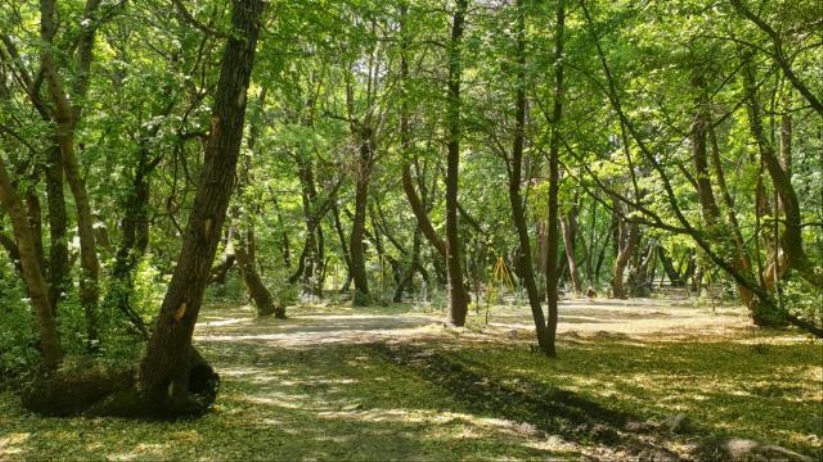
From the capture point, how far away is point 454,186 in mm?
13133

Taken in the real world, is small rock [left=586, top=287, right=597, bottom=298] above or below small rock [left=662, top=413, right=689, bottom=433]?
above

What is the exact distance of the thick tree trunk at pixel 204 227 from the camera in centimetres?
630

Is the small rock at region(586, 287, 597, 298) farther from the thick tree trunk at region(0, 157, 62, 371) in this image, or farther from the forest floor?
the thick tree trunk at region(0, 157, 62, 371)

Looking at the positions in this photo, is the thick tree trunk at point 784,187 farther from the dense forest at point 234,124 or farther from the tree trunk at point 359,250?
the tree trunk at point 359,250

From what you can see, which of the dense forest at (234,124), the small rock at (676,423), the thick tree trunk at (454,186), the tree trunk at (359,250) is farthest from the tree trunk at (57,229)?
the tree trunk at (359,250)

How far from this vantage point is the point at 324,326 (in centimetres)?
1522

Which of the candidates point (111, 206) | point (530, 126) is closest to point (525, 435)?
point (530, 126)

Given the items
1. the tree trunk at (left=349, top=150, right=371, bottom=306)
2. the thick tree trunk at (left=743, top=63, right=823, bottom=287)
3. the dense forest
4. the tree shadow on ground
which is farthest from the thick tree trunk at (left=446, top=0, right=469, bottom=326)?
the tree trunk at (left=349, top=150, right=371, bottom=306)

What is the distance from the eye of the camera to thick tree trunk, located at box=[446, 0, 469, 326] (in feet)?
34.1

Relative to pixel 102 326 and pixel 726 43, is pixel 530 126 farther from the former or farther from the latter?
pixel 102 326

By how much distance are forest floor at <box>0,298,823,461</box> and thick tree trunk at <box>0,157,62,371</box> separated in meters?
0.72

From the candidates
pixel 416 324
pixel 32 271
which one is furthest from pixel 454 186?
pixel 32 271

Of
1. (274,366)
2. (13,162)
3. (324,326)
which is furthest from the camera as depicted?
(324,326)

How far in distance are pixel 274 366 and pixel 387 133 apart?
23.5 feet
